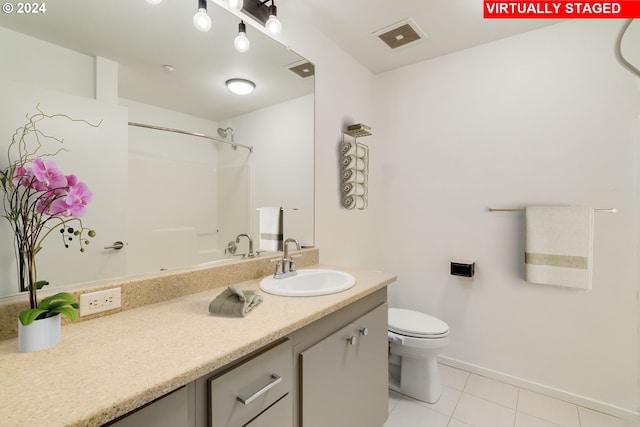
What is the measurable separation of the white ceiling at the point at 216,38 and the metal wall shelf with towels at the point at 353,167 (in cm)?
50

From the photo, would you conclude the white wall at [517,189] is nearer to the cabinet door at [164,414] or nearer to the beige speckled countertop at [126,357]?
the beige speckled countertop at [126,357]

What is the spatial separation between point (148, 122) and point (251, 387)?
107 centimetres

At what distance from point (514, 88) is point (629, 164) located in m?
0.82

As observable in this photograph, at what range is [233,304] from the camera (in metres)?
0.99

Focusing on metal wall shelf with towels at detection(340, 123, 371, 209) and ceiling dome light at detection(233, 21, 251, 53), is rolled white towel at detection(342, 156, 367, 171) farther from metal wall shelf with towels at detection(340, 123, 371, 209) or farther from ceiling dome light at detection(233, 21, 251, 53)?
ceiling dome light at detection(233, 21, 251, 53)

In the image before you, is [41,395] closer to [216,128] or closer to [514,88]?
[216,128]

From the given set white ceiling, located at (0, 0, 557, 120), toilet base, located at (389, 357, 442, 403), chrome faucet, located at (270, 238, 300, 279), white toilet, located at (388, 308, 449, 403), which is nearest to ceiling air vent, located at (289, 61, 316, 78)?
white ceiling, located at (0, 0, 557, 120)

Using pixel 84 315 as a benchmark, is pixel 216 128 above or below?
above

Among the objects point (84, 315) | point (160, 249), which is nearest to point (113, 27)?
point (160, 249)

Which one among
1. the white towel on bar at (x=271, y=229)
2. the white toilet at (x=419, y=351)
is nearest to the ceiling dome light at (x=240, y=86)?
the white towel on bar at (x=271, y=229)

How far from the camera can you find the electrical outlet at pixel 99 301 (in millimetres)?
934

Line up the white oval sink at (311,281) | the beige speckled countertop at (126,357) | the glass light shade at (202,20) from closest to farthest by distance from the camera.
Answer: the beige speckled countertop at (126,357)
the glass light shade at (202,20)
the white oval sink at (311,281)

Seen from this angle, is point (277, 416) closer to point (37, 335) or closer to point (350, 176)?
point (37, 335)

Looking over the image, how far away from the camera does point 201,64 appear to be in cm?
135
